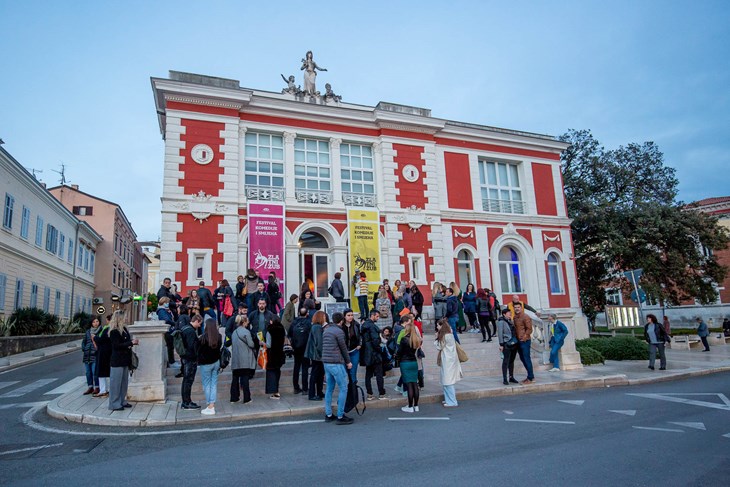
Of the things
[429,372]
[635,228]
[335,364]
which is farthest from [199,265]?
[635,228]

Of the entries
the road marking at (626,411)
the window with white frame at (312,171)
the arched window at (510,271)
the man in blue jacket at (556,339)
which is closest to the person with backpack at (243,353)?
the road marking at (626,411)

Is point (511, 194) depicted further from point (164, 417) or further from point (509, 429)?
point (164, 417)

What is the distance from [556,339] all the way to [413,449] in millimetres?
8448

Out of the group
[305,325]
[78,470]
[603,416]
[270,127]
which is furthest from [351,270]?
[78,470]

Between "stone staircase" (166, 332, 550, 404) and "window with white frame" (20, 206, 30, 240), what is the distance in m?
18.7

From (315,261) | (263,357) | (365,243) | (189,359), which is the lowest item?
(263,357)

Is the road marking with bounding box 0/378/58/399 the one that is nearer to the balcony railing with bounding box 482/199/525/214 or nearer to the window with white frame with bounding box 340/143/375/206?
the window with white frame with bounding box 340/143/375/206

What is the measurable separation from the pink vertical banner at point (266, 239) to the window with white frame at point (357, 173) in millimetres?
3282

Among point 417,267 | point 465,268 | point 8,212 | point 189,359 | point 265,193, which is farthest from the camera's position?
point 8,212

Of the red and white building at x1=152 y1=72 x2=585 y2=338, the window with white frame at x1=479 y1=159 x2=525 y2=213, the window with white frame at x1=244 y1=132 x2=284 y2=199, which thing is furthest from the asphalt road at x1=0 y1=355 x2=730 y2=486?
the window with white frame at x1=479 y1=159 x2=525 y2=213

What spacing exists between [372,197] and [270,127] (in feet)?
16.4

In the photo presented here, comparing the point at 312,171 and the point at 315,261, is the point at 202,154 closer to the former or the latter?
the point at 312,171

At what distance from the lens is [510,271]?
21500 mm

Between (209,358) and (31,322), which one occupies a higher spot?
(31,322)
